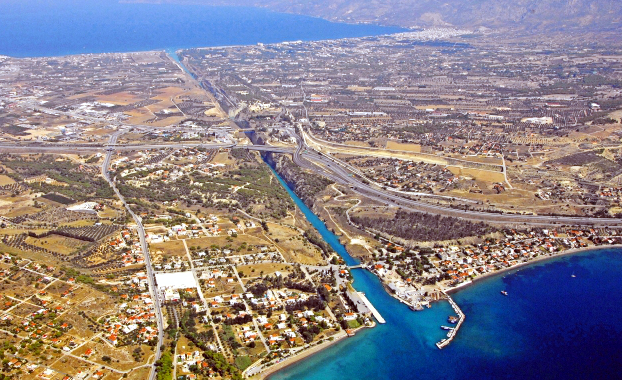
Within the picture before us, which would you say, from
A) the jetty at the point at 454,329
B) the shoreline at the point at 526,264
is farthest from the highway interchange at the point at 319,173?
the jetty at the point at 454,329

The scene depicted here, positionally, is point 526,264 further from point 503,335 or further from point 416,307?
point 416,307

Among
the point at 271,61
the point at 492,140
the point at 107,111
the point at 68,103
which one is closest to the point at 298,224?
the point at 492,140

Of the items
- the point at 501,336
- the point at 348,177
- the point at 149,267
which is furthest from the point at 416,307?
the point at 348,177

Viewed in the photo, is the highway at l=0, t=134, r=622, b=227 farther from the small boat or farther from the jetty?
the small boat

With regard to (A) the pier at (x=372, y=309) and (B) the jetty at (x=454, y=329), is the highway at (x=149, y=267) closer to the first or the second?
(A) the pier at (x=372, y=309)

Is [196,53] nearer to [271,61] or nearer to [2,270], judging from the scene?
[271,61]

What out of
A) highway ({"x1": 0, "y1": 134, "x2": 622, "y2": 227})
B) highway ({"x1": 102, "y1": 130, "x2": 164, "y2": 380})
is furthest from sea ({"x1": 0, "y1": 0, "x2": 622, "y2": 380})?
highway ({"x1": 0, "y1": 134, "x2": 622, "y2": 227})
